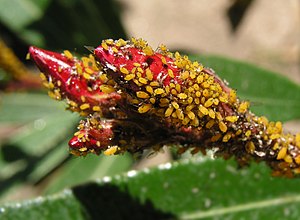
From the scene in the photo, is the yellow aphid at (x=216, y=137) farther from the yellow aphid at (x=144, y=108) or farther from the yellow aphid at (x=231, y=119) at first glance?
the yellow aphid at (x=144, y=108)

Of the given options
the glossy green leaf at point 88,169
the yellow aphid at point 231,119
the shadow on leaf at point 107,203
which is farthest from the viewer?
the glossy green leaf at point 88,169

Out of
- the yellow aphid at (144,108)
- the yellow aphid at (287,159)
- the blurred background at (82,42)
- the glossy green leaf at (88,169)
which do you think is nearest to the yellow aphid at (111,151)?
the yellow aphid at (144,108)

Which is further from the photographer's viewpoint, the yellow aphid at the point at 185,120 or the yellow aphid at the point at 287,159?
the yellow aphid at the point at 287,159

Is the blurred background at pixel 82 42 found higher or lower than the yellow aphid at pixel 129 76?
lower

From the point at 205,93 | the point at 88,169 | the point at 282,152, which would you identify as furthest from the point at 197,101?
the point at 88,169

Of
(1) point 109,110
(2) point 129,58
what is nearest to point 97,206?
(1) point 109,110

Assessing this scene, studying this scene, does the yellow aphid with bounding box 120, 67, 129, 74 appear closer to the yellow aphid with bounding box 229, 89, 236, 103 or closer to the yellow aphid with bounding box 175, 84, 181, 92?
the yellow aphid with bounding box 175, 84, 181, 92
